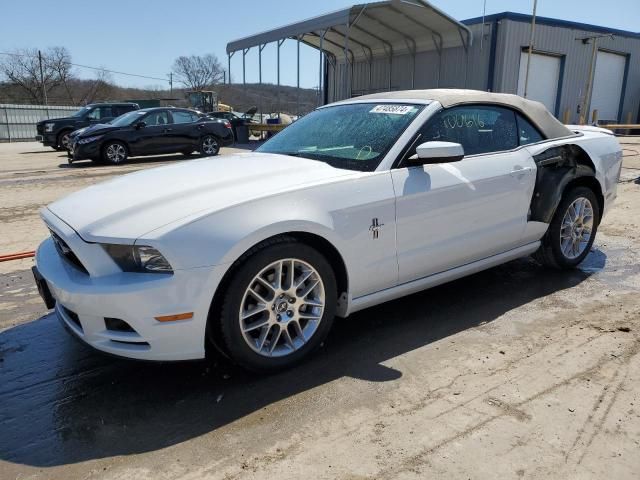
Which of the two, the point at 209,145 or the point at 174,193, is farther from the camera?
the point at 209,145

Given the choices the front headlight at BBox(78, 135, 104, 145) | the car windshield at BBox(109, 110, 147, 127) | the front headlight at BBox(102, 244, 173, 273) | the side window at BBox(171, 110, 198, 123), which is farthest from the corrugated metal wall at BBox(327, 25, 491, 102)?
the front headlight at BBox(102, 244, 173, 273)

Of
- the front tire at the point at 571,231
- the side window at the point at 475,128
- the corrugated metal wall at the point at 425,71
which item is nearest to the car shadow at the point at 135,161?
the corrugated metal wall at the point at 425,71

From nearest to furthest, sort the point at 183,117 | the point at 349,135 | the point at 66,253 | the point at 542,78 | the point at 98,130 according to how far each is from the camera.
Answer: the point at 66,253 → the point at 349,135 → the point at 98,130 → the point at 183,117 → the point at 542,78

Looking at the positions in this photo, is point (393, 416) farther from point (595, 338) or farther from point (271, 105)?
point (271, 105)

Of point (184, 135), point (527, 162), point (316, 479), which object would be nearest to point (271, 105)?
point (184, 135)

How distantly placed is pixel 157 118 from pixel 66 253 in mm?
12487

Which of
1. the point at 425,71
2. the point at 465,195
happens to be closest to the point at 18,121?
the point at 425,71

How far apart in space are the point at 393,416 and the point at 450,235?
4.53 ft

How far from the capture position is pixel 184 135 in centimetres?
1479

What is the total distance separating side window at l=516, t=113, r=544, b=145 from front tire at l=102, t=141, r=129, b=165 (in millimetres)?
11949

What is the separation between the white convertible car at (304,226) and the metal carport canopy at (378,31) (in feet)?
49.7

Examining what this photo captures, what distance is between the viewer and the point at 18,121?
30.4 meters

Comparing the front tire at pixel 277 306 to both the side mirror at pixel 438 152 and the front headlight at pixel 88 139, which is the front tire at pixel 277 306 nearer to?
the side mirror at pixel 438 152

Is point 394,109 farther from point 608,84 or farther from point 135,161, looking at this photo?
point 608,84
